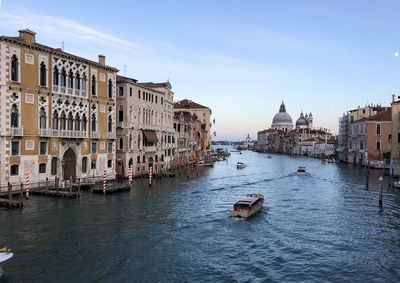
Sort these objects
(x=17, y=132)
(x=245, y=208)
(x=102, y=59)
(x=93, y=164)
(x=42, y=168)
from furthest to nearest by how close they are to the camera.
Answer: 1. (x=102, y=59)
2. (x=93, y=164)
3. (x=42, y=168)
4. (x=17, y=132)
5. (x=245, y=208)

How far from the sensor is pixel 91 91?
34938 mm

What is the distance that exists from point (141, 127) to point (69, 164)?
482 inches

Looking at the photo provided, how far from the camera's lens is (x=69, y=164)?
33.3 metres

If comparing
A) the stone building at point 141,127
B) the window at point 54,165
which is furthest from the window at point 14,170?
the stone building at point 141,127

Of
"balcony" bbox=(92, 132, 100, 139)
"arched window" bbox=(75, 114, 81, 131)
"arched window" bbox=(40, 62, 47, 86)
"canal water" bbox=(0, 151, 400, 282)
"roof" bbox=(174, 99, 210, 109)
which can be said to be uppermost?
"roof" bbox=(174, 99, 210, 109)

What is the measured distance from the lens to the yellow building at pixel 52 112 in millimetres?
27031

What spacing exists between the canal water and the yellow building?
443cm

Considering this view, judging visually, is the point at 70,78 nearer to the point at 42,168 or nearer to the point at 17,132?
the point at 17,132

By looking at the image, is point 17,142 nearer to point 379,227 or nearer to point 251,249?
point 251,249

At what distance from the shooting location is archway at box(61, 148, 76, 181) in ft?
107

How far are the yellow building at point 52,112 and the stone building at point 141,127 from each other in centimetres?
259

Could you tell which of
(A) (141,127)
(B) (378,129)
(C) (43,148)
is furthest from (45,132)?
(B) (378,129)

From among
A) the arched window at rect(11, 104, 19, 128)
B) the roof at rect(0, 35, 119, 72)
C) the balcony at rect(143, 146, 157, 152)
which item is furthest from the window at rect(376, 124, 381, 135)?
the arched window at rect(11, 104, 19, 128)

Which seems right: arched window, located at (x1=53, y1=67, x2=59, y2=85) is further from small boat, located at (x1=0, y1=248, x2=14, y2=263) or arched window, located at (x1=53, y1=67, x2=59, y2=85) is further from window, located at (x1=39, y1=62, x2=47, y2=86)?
small boat, located at (x1=0, y1=248, x2=14, y2=263)
